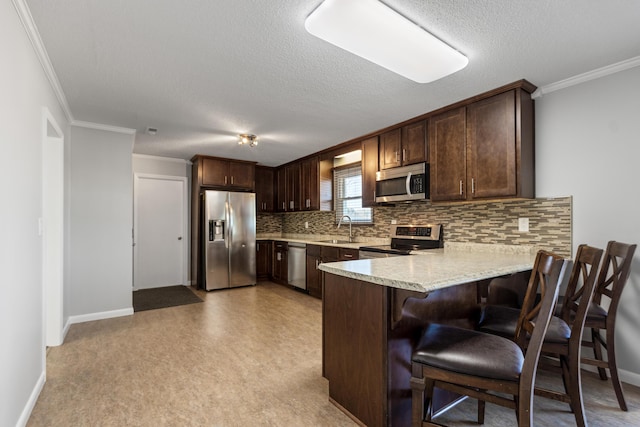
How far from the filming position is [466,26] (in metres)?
1.85

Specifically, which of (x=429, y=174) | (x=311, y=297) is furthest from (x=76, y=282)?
(x=429, y=174)

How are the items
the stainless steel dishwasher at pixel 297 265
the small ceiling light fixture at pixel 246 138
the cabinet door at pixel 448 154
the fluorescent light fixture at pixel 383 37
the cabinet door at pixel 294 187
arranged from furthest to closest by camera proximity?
the cabinet door at pixel 294 187 < the stainless steel dishwasher at pixel 297 265 < the small ceiling light fixture at pixel 246 138 < the cabinet door at pixel 448 154 < the fluorescent light fixture at pixel 383 37

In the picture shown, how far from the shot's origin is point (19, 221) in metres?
1.76

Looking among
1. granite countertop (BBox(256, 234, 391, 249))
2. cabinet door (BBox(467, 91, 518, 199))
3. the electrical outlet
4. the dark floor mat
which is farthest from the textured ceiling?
the dark floor mat

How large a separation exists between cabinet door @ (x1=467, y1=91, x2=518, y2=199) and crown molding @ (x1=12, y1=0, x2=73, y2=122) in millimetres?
3251

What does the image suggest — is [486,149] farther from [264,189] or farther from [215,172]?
[264,189]

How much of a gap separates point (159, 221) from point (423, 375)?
5.44 m

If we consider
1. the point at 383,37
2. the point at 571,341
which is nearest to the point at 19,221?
the point at 383,37

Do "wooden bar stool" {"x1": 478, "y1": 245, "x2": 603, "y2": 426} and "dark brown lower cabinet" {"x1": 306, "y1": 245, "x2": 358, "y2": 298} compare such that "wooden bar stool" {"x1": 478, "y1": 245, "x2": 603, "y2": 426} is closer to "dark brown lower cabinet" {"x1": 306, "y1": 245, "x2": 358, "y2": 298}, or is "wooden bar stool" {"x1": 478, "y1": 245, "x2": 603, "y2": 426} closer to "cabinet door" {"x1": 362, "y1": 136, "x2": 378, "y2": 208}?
"cabinet door" {"x1": 362, "y1": 136, "x2": 378, "y2": 208}

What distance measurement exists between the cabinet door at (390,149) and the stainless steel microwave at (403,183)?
87mm

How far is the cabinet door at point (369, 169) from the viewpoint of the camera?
406 cm

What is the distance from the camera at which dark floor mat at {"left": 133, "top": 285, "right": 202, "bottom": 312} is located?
4.35 meters

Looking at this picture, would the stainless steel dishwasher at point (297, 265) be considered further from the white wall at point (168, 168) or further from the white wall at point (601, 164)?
the white wall at point (601, 164)

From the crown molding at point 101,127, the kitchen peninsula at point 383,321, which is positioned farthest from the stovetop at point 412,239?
the crown molding at point 101,127
